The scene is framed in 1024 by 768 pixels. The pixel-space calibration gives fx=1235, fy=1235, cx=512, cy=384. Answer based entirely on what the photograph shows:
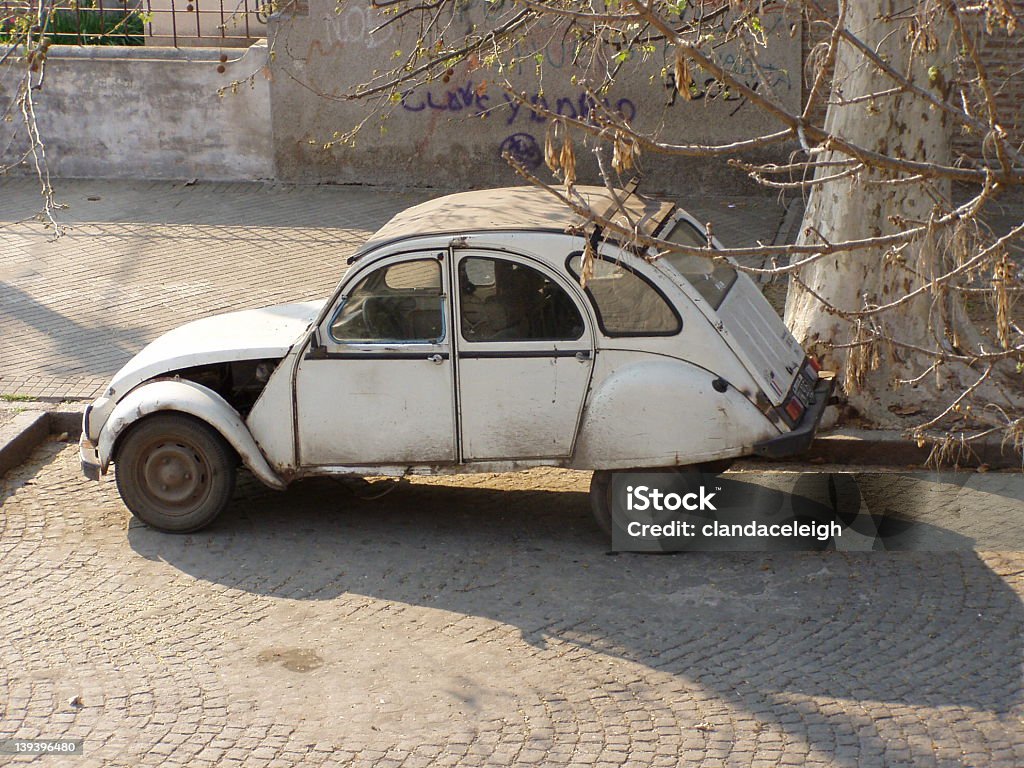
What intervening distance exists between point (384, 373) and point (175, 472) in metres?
1.31

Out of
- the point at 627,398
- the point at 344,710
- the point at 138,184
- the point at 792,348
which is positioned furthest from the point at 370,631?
the point at 138,184

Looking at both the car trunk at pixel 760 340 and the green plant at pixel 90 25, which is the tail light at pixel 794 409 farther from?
the green plant at pixel 90 25

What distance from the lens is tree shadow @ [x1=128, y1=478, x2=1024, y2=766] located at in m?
5.10

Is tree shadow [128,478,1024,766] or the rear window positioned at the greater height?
the rear window

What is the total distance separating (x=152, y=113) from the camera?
14.7m

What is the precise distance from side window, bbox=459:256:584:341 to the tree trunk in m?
2.36

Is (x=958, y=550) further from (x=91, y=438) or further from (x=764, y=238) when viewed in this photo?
(x=764, y=238)

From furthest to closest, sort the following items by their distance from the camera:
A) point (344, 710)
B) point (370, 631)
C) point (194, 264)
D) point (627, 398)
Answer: point (194, 264), point (627, 398), point (370, 631), point (344, 710)

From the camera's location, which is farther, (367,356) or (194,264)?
(194,264)

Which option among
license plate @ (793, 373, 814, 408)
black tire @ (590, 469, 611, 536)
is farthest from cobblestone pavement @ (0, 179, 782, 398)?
license plate @ (793, 373, 814, 408)

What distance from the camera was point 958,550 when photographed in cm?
647

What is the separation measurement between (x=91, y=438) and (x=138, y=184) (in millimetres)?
8752

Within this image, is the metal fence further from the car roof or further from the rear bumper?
the rear bumper

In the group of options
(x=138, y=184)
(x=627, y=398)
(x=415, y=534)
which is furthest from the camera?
(x=138, y=184)
